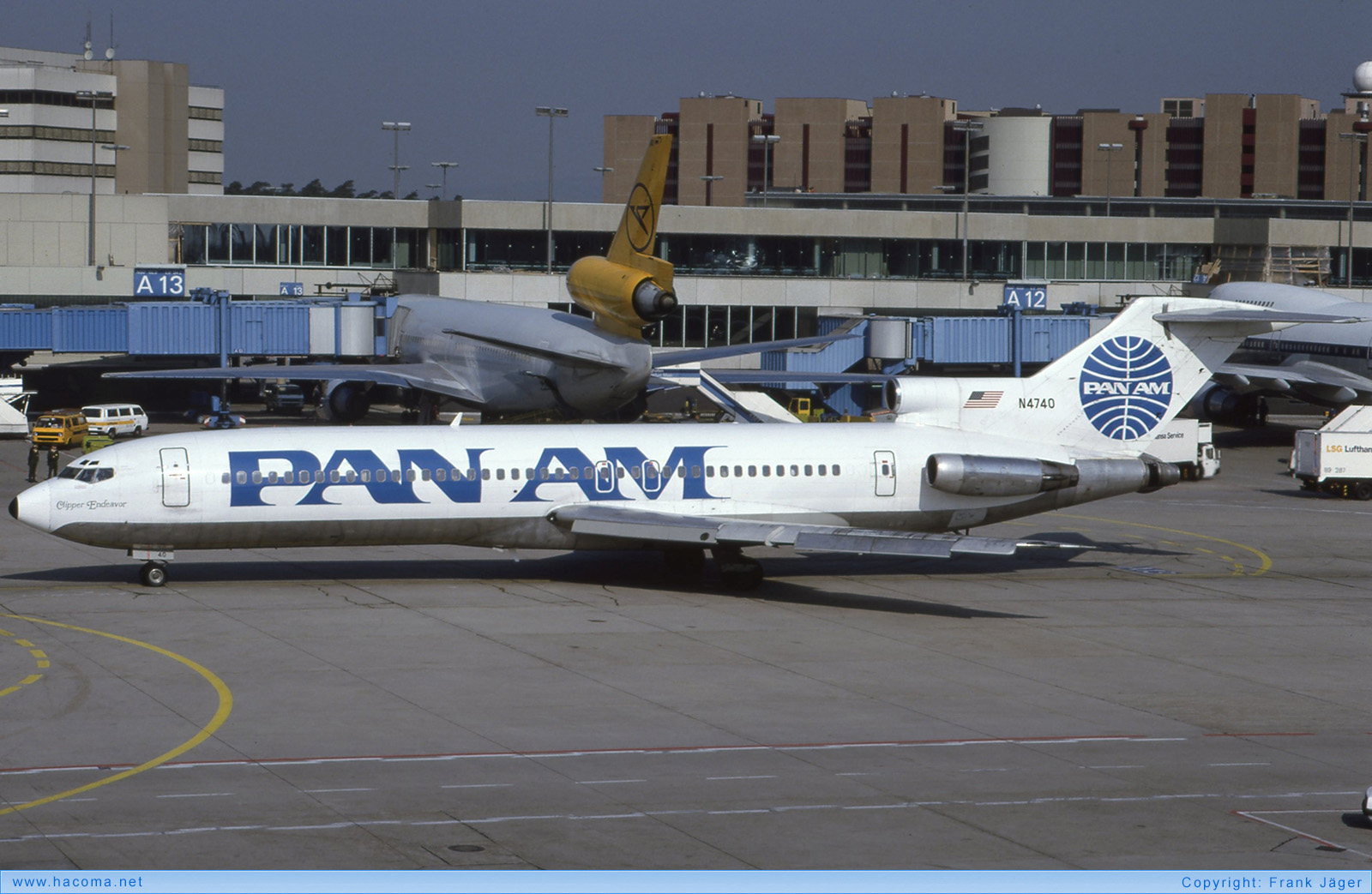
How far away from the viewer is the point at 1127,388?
3994 cm

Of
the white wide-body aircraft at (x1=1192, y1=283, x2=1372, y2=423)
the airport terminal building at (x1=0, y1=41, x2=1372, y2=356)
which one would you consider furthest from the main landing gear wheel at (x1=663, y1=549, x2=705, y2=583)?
the airport terminal building at (x1=0, y1=41, x2=1372, y2=356)

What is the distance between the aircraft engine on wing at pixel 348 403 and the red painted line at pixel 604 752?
53.1 meters

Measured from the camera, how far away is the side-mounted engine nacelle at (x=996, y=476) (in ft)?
123

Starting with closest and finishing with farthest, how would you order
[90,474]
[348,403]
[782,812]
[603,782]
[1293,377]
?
1. [782,812]
2. [603,782]
3. [90,474]
4. [1293,377]
5. [348,403]

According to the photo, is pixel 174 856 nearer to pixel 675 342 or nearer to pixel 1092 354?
pixel 1092 354

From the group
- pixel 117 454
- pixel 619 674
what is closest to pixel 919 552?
pixel 619 674

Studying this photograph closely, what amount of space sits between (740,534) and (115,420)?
44664 millimetres

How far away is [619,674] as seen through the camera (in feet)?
91.0

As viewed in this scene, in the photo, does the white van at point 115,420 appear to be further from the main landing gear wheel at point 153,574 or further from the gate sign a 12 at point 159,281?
the main landing gear wheel at point 153,574

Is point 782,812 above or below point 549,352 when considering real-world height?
below

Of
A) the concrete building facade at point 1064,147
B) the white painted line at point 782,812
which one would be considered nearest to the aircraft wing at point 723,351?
the white painted line at point 782,812

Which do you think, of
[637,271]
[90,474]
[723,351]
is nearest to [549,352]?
[637,271]

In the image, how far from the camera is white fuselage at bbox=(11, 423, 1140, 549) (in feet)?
113

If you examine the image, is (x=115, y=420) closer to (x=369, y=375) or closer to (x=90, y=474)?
(x=369, y=375)
